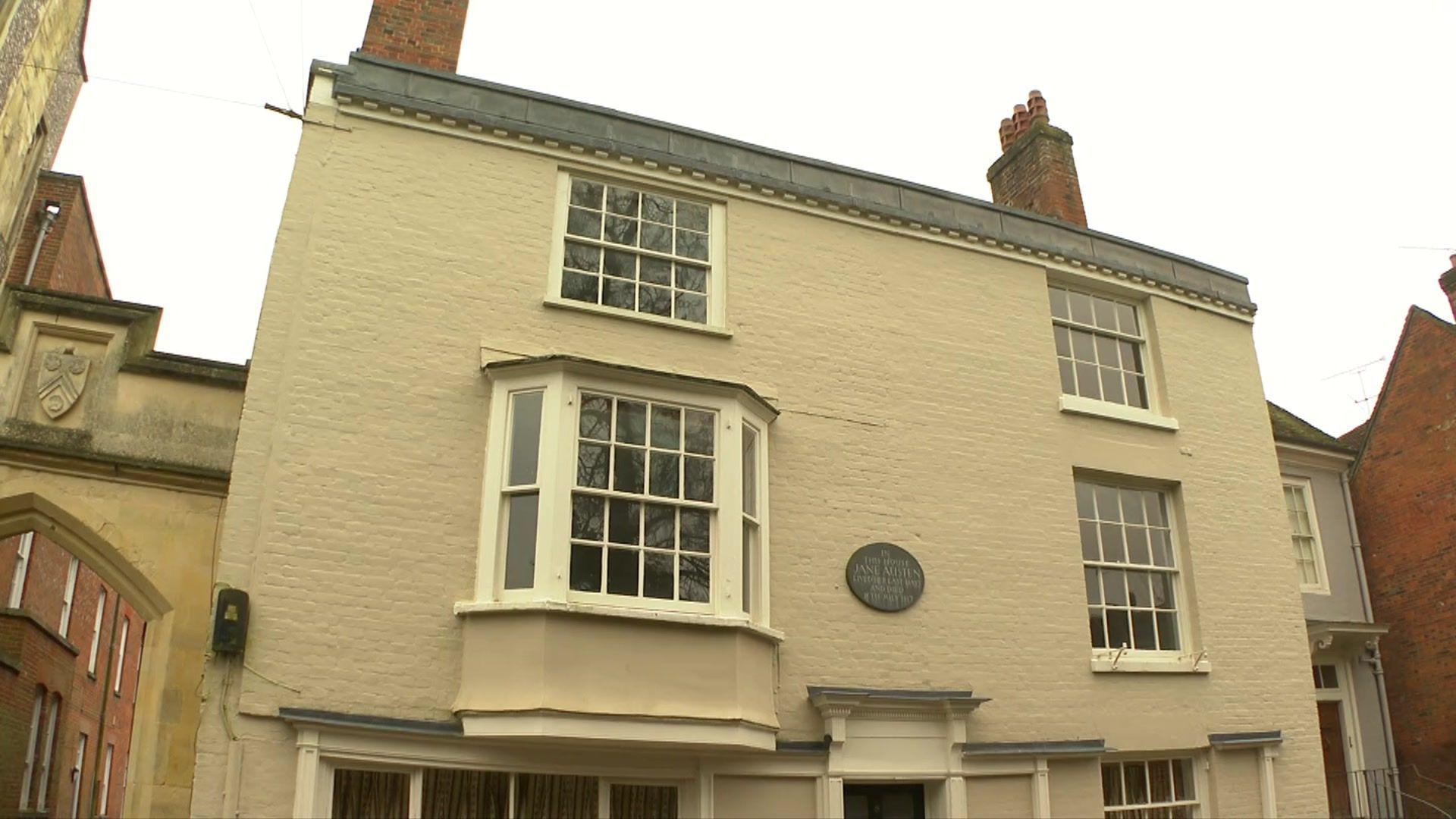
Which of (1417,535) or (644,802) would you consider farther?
(1417,535)

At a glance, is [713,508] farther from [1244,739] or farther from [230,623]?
[1244,739]

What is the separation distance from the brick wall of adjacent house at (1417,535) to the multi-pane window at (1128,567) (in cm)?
640

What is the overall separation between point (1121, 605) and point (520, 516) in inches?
276

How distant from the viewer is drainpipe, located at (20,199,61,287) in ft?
69.2

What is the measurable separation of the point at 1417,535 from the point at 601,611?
14140 millimetres

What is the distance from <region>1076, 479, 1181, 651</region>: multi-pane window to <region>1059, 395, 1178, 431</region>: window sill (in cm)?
81

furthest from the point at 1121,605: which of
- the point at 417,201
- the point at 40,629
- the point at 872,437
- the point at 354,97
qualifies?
the point at 40,629

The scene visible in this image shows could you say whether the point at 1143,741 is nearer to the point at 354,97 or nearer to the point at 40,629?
the point at 354,97

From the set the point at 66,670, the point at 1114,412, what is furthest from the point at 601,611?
the point at 66,670

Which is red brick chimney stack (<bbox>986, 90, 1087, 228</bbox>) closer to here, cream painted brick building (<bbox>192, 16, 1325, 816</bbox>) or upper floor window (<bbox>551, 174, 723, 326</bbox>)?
cream painted brick building (<bbox>192, 16, 1325, 816</bbox>)

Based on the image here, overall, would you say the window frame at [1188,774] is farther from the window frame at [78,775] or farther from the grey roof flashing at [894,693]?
the window frame at [78,775]

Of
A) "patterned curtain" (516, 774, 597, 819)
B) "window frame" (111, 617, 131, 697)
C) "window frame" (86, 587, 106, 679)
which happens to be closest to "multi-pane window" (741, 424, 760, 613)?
"patterned curtain" (516, 774, 597, 819)

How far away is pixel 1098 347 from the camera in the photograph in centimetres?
1348

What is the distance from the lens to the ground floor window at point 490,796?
27.8 ft
